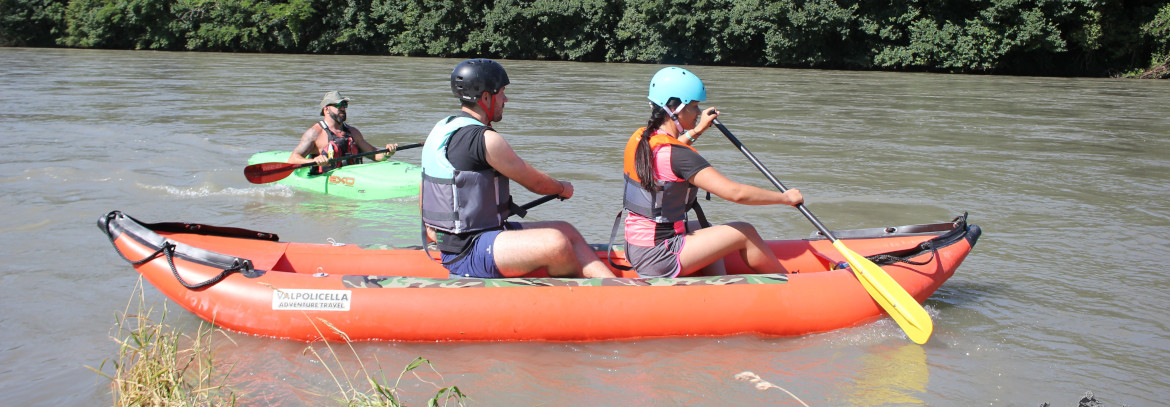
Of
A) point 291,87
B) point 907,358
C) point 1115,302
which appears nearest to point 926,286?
point 907,358

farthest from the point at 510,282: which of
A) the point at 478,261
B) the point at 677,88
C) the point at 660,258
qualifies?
the point at 677,88

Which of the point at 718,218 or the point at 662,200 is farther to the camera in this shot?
the point at 718,218

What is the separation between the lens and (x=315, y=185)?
7.26m

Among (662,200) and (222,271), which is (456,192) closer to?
(662,200)

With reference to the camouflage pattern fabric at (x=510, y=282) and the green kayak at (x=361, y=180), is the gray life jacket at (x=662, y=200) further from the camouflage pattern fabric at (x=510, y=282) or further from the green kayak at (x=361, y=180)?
the green kayak at (x=361, y=180)

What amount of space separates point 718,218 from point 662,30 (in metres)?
20.5

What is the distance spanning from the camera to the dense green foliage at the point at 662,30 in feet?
72.5

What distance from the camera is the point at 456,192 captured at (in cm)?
374

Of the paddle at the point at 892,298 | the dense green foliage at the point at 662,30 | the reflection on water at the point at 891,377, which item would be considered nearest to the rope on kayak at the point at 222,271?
the paddle at the point at 892,298

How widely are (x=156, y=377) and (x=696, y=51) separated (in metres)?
24.8

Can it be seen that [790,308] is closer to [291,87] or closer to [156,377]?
[156,377]

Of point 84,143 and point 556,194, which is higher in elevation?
point 556,194

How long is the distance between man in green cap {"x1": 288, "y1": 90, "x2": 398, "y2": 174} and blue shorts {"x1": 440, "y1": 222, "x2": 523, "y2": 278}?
340cm

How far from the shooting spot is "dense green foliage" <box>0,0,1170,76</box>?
22.1 m
